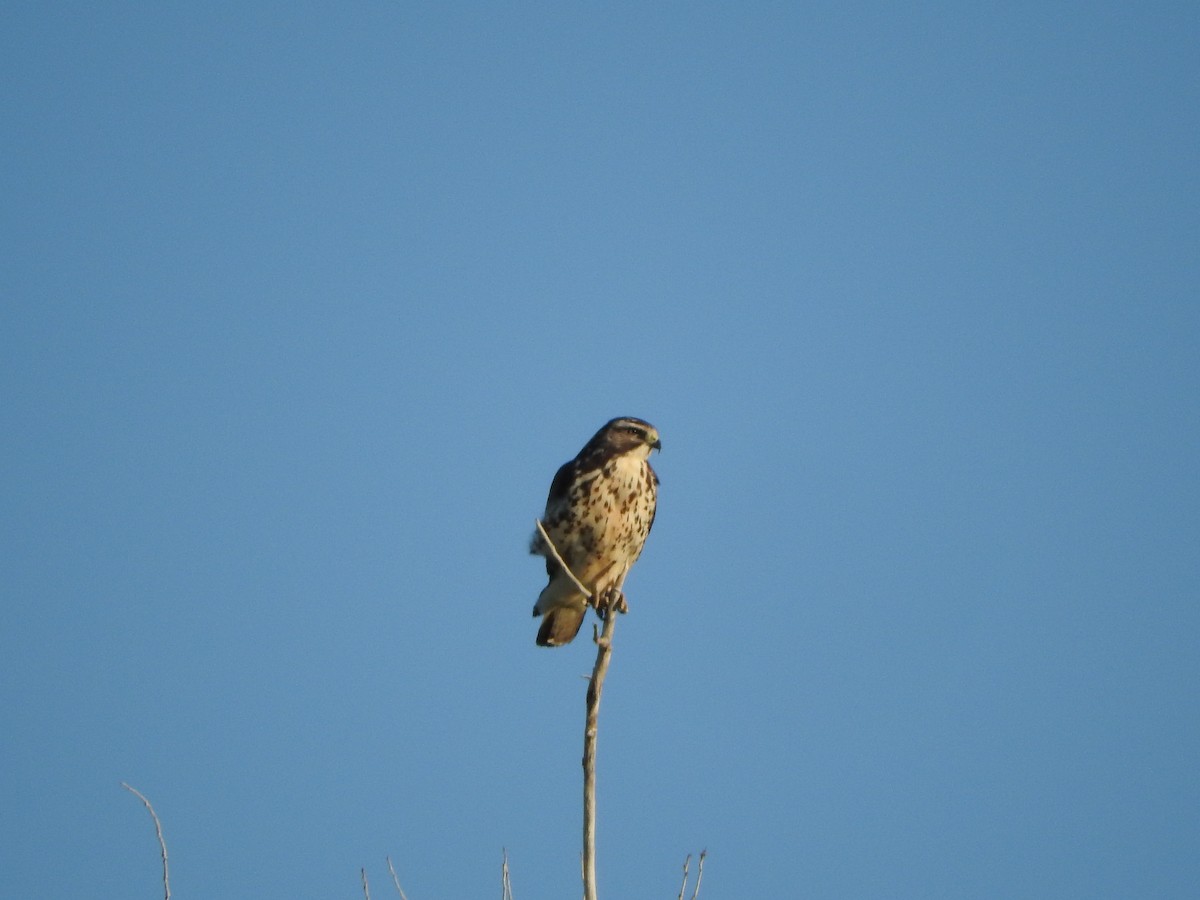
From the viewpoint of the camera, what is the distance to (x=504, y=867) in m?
4.66

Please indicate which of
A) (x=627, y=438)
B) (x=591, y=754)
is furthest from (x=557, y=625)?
(x=591, y=754)

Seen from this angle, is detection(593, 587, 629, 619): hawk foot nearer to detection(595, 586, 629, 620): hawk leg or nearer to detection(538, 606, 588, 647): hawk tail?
detection(595, 586, 629, 620): hawk leg

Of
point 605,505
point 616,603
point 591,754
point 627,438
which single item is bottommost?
point 591,754

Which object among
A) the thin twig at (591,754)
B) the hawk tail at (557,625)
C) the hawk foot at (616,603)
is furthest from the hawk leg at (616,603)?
the thin twig at (591,754)

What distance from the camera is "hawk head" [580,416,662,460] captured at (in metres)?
8.55

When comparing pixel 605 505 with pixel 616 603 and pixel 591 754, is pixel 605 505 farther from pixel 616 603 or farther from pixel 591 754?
pixel 591 754

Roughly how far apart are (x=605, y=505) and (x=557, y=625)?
1.20 meters

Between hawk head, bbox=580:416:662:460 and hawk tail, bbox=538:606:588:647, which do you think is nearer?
hawk head, bbox=580:416:662:460

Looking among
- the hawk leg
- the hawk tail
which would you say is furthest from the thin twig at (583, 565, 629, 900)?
the hawk tail

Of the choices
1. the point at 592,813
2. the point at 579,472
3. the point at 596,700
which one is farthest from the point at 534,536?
the point at 592,813

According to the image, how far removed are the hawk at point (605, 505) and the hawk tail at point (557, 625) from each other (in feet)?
1.84

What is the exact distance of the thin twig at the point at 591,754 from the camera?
4.05 m

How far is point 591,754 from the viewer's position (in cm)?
439

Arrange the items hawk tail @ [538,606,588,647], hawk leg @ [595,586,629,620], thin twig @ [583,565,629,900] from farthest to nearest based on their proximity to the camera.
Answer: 1. hawk tail @ [538,606,588,647]
2. hawk leg @ [595,586,629,620]
3. thin twig @ [583,565,629,900]
